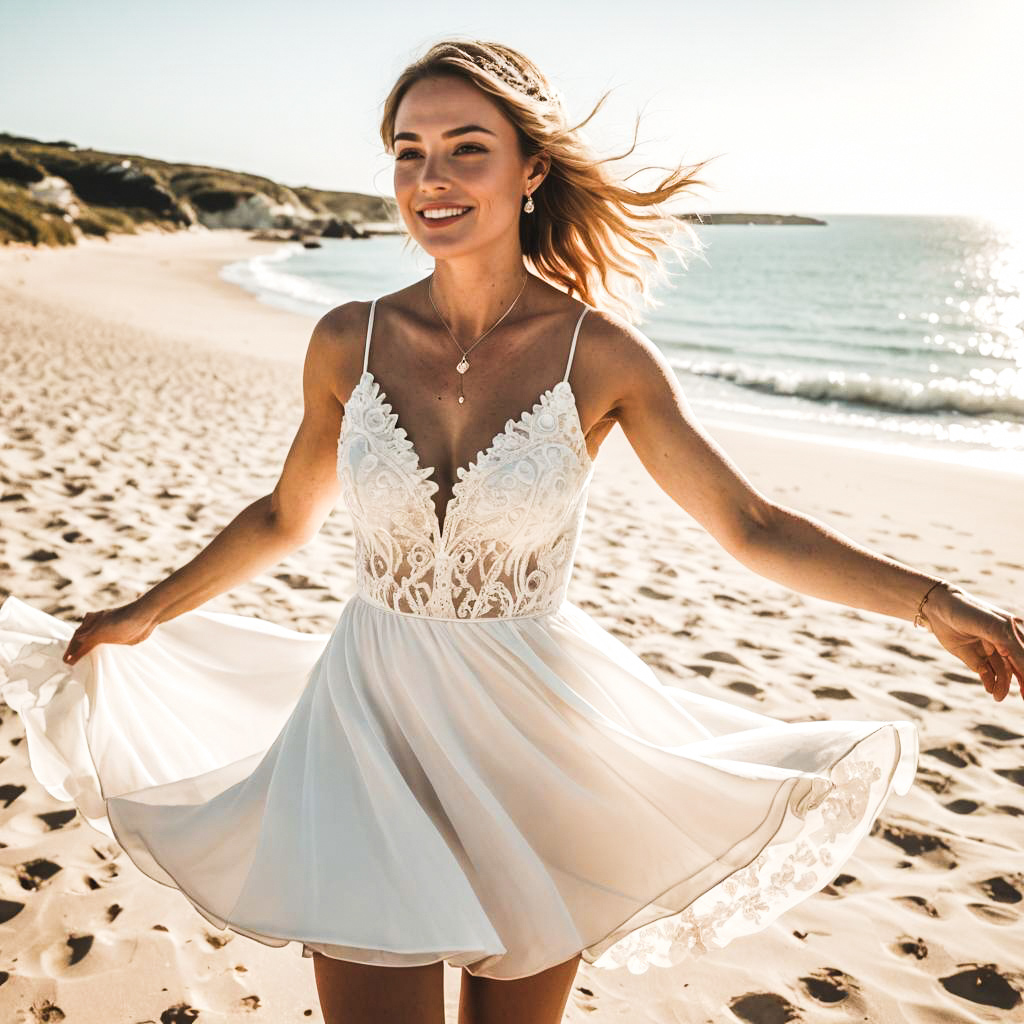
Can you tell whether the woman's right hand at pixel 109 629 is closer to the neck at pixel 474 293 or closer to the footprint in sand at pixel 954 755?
the neck at pixel 474 293

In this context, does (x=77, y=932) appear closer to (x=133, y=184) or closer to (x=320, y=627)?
(x=320, y=627)

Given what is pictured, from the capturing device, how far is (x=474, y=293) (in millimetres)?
2346

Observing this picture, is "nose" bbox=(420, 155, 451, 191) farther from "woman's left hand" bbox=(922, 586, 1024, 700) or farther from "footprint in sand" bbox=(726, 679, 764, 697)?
"footprint in sand" bbox=(726, 679, 764, 697)

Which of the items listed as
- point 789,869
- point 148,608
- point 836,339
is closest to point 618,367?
point 789,869

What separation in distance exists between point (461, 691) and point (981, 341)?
1157 inches

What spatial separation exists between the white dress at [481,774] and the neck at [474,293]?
0.74ft

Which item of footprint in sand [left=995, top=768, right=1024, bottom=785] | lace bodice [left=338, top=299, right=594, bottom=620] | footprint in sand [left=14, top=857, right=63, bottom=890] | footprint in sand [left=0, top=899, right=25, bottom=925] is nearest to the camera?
lace bodice [left=338, top=299, right=594, bottom=620]

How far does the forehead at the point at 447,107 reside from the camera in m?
2.22

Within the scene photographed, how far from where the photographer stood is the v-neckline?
211 cm

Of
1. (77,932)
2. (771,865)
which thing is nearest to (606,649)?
(771,865)

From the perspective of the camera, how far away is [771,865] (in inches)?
80.2

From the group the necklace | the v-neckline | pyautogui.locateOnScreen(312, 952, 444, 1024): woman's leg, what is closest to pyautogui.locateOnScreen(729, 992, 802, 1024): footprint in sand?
pyautogui.locateOnScreen(312, 952, 444, 1024): woman's leg

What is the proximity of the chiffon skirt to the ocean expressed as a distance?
1.15 m

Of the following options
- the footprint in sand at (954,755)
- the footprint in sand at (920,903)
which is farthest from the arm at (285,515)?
the footprint in sand at (954,755)
